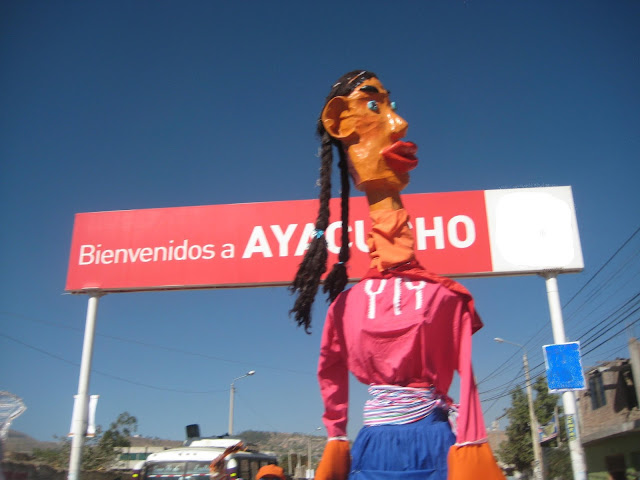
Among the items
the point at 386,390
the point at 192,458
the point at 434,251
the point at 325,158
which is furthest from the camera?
the point at 192,458

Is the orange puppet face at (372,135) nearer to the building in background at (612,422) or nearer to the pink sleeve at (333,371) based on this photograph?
the pink sleeve at (333,371)

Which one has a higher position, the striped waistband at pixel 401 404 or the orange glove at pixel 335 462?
the striped waistband at pixel 401 404

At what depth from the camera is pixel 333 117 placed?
2592mm

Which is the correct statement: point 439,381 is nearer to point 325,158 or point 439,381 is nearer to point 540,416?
point 325,158

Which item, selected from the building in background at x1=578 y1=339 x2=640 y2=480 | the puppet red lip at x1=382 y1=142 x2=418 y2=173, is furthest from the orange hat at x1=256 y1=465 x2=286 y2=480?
the building in background at x1=578 y1=339 x2=640 y2=480

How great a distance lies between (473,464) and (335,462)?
1.85 ft

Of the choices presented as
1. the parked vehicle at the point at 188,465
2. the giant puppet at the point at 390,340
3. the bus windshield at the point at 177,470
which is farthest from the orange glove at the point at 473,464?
the bus windshield at the point at 177,470

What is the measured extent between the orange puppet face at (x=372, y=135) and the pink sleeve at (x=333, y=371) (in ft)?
1.85

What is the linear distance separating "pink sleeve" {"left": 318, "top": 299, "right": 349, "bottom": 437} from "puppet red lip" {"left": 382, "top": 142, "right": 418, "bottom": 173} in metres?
0.62

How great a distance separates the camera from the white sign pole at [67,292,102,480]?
6544 mm

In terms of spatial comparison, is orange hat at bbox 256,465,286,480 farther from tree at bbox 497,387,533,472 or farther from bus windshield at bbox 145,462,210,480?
tree at bbox 497,387,533,472

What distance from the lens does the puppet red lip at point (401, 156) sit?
237cm

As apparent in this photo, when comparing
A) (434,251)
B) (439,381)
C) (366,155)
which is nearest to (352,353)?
(439,381)

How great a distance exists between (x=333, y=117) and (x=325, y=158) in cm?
19
